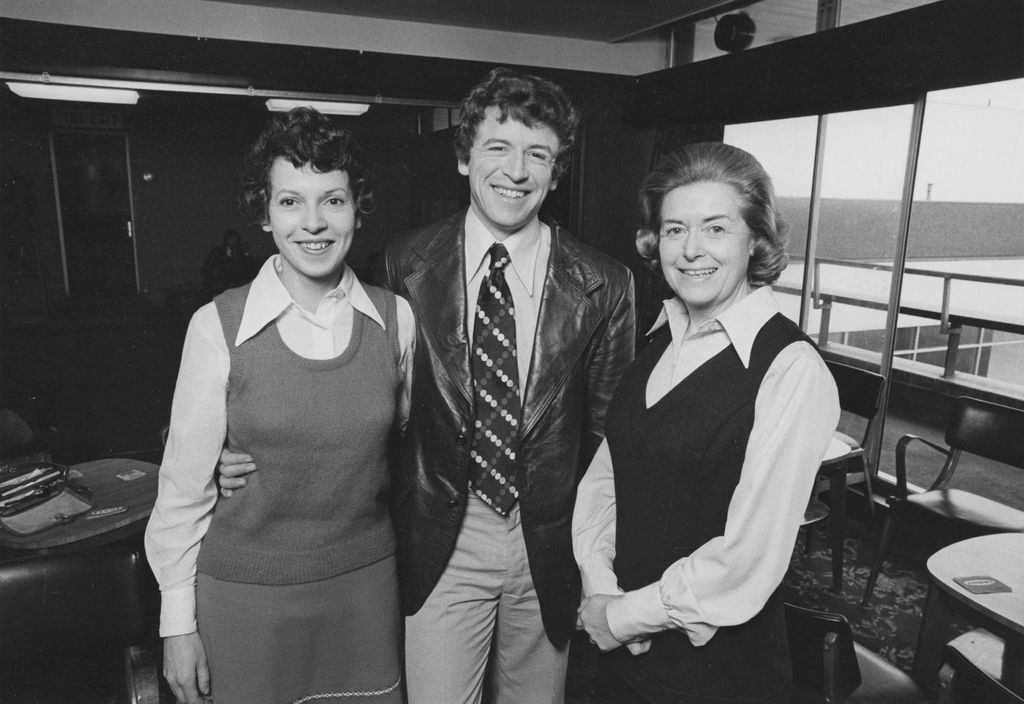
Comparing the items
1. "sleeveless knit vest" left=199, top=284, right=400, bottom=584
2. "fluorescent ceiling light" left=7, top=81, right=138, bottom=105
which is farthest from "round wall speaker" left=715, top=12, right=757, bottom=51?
"sleeveless knit vest" left=199, top=284, right=400, bottom=584

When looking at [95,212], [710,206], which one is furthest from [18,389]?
[710,206]

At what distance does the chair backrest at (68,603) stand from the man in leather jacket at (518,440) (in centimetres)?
82

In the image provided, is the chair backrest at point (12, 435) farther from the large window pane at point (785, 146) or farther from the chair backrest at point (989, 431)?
the large window pane at point (785, 146)

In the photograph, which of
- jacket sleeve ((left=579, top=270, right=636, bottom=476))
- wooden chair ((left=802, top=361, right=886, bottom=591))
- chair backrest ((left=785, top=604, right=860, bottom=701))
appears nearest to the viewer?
chair backrest ((left=785, top=604, right=860, bottom=701))

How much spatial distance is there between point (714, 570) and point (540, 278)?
2.87 feet

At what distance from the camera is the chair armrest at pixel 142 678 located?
1.71 metres

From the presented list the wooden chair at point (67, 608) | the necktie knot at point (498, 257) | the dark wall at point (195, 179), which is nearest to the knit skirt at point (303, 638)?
the wooden chair at point (67, 608)

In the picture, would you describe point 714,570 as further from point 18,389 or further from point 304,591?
point 18,389

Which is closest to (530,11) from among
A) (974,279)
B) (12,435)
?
(12,435)

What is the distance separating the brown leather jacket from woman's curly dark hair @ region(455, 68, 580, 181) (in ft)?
0.95

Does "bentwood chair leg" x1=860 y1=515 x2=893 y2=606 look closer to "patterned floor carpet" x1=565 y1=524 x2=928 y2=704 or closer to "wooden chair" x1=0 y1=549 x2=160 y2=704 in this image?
"patterned floor carpet" x1=565 y1=524 x2=928 y2=704

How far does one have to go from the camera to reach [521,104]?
5.80 ft

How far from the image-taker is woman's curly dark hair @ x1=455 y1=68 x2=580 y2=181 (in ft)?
5.80

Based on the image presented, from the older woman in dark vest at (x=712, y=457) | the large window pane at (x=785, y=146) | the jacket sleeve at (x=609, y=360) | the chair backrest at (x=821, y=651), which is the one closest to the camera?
the older woman in dark vest at (x=712, y=457)
